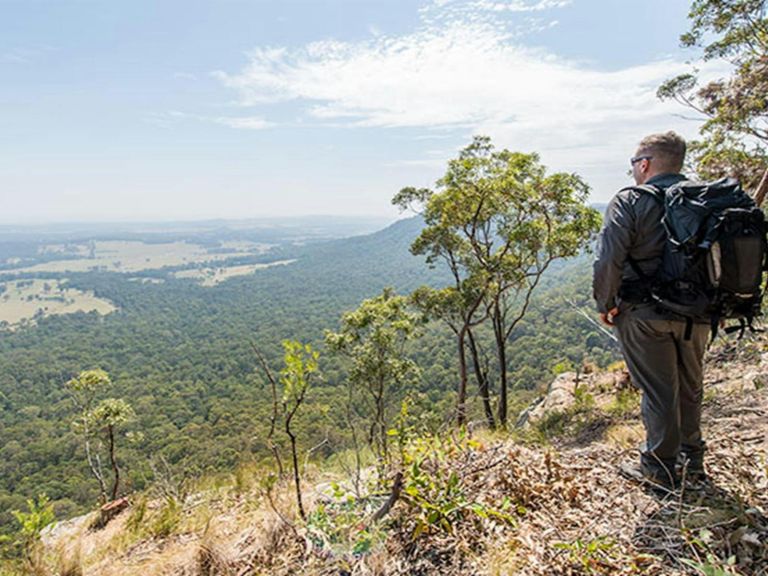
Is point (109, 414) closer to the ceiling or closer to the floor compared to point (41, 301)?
closer to the ceiling

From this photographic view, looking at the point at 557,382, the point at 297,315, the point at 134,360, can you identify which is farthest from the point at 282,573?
the point at 297,315

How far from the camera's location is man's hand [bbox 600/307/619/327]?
222cm

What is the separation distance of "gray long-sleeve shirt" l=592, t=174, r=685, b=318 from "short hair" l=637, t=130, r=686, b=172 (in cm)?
6

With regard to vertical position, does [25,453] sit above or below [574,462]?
below

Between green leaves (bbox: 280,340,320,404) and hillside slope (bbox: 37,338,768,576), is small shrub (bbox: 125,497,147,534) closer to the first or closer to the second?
hillside slope (bbox: 37,338,768,576)

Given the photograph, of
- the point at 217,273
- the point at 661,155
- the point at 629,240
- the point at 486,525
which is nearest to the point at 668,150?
the point at 661,155

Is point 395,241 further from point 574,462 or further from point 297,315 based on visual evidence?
point 574,462

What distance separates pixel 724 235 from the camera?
1.82 metres

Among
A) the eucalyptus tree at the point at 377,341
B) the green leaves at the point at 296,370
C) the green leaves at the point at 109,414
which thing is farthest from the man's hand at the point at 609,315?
the green leaves at the point at 109,414

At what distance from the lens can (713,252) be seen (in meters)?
1.85

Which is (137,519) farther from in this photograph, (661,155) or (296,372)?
(661,155)

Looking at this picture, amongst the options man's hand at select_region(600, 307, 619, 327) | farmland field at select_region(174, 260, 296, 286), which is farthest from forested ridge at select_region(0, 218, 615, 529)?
farmland field at select_region(174, 260, 296, 286)

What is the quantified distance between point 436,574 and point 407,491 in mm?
328

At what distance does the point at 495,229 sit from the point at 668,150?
10.2m
